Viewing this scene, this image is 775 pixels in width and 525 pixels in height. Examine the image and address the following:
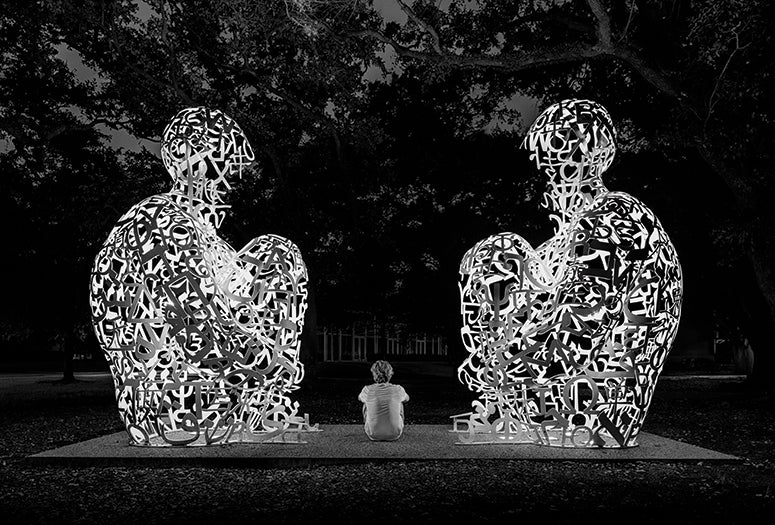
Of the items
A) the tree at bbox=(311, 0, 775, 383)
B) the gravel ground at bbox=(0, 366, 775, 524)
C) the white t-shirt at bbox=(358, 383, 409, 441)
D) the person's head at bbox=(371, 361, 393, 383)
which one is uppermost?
the tree at bbox=(311, 0, 775, 383)

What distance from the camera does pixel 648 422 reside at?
48.1 ft

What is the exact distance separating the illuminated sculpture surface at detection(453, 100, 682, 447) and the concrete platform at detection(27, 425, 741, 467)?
0.47 meters

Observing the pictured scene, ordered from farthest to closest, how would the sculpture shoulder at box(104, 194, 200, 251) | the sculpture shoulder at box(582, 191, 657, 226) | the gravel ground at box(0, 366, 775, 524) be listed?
the sculpture shoulder at box(582, 191, 657, 226)
the sculpture shoulder at box(104, 194, 200, 251)
the gravel ground at box(0, 366, 775, 524)

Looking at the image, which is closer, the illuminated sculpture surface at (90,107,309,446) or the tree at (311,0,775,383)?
the illuminated sculpture surface at (90,107,309,446)

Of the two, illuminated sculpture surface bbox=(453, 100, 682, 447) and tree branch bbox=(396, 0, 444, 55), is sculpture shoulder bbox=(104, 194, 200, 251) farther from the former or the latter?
tree branch bbox=(396, 0, 444, 55)

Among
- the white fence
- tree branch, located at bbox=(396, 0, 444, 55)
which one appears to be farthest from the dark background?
the white fence

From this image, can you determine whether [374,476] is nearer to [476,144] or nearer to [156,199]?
[156,199]

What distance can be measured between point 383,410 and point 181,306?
2.74 metres

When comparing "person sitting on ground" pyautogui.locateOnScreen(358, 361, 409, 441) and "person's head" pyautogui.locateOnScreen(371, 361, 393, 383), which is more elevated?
"person's head" pyautogui.locateOnScreen(371, 361, 393, 383)

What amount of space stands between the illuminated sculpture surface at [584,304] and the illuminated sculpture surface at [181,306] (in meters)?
2.54

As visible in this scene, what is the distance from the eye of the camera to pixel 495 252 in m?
10.8

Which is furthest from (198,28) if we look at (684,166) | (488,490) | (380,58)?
(488,490)

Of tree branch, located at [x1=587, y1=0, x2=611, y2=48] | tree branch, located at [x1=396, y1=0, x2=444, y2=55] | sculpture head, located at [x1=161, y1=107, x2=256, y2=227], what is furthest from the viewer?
tree branch, located at [x1=396, y1=0, x2=444, y2=55]

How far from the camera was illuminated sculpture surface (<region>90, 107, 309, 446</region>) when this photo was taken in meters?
9.68
